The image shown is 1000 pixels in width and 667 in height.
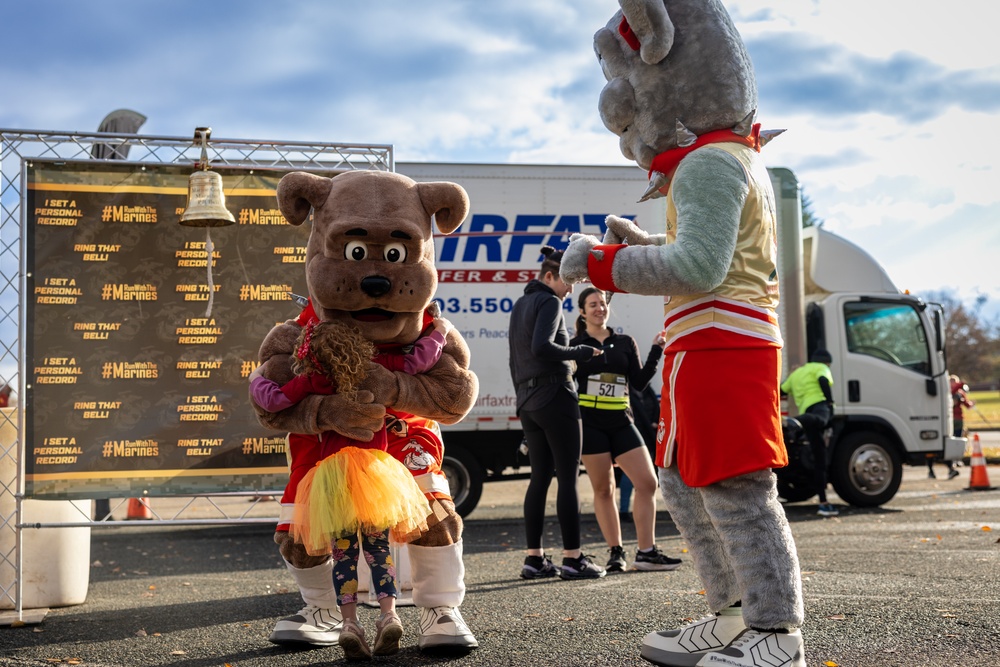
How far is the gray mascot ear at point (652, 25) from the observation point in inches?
128

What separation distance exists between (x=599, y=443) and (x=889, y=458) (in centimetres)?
559

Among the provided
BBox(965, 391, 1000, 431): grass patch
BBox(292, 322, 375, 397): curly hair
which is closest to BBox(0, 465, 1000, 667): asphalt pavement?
BBox(292, 322, 375, 397): curly hair

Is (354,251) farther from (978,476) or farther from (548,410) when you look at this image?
(978,476)

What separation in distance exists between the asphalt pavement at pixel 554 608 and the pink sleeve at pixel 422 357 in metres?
1.11

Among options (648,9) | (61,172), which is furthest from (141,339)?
(648,9)

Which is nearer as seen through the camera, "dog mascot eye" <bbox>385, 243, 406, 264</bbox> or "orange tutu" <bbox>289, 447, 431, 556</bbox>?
"orange tutu" <bbox>289, 447, 431, 556</bbox>

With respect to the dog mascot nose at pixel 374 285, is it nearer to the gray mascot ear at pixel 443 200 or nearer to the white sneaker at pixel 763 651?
the gray mascot ear at pixel 443 200

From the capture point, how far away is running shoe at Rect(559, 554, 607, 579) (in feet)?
19.1

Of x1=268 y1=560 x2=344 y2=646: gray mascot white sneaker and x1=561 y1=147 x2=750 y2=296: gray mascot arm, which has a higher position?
x1=561 y1=147 x2=750 y2=296: gray mascot arm

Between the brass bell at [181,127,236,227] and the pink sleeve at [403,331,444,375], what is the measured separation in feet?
5.20

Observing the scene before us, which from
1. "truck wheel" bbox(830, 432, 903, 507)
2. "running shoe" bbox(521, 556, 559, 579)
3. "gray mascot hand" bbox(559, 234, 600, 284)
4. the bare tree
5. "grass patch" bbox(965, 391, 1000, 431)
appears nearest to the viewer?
"gray mascot hand" bbox(559, 234, 600, 284)

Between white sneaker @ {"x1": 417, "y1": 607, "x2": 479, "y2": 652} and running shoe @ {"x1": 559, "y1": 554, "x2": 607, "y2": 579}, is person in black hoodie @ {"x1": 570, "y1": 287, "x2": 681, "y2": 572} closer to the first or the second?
running shoe @ {"x1": 559, "y1": 554, "x2": 607, "y2": 579}

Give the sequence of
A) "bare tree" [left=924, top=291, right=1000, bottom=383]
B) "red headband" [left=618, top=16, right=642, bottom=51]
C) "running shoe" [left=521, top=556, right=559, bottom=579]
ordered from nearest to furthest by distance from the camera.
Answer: "red headband" [left=618, top=16, right=642, bottom=51] < "running shoe" [left=521, top=556, right=559, bottom=579] < "bare tree" [left=924, top=291, right=1000, bottom=383]

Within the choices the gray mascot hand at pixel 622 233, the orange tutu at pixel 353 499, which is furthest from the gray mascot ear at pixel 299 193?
the gray mascot hand at pixel 622 233
